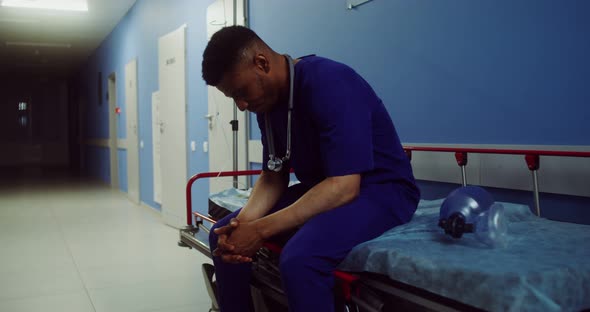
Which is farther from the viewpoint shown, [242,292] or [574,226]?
[242,292]

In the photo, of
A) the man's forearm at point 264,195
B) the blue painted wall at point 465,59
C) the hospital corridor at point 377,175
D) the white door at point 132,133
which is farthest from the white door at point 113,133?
the man's forearm at point 264,195

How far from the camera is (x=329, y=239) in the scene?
1.42 m

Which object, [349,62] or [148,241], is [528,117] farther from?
[148,241]

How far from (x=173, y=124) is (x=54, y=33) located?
4962 mm

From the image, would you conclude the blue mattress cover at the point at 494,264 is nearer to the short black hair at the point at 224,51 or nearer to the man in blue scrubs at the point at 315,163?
the man in blue scrubs at the point at 315,163

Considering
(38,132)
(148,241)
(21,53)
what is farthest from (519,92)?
(38,132)

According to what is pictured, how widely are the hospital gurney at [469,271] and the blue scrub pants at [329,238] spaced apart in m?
0.04

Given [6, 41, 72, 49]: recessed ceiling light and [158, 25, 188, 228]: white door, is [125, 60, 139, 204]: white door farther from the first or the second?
[6, 41, 72, 49]: recessed ceiling light

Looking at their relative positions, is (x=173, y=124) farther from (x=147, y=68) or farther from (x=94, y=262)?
(x=94, y=262)

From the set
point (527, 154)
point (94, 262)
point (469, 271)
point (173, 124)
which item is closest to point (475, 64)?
Result: point (527, 154)

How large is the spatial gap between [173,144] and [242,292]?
4.05 metres

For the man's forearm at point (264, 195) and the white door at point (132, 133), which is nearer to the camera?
the man's forearm at point (264, 195)

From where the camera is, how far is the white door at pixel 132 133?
7.48 m

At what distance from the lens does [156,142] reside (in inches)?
254
